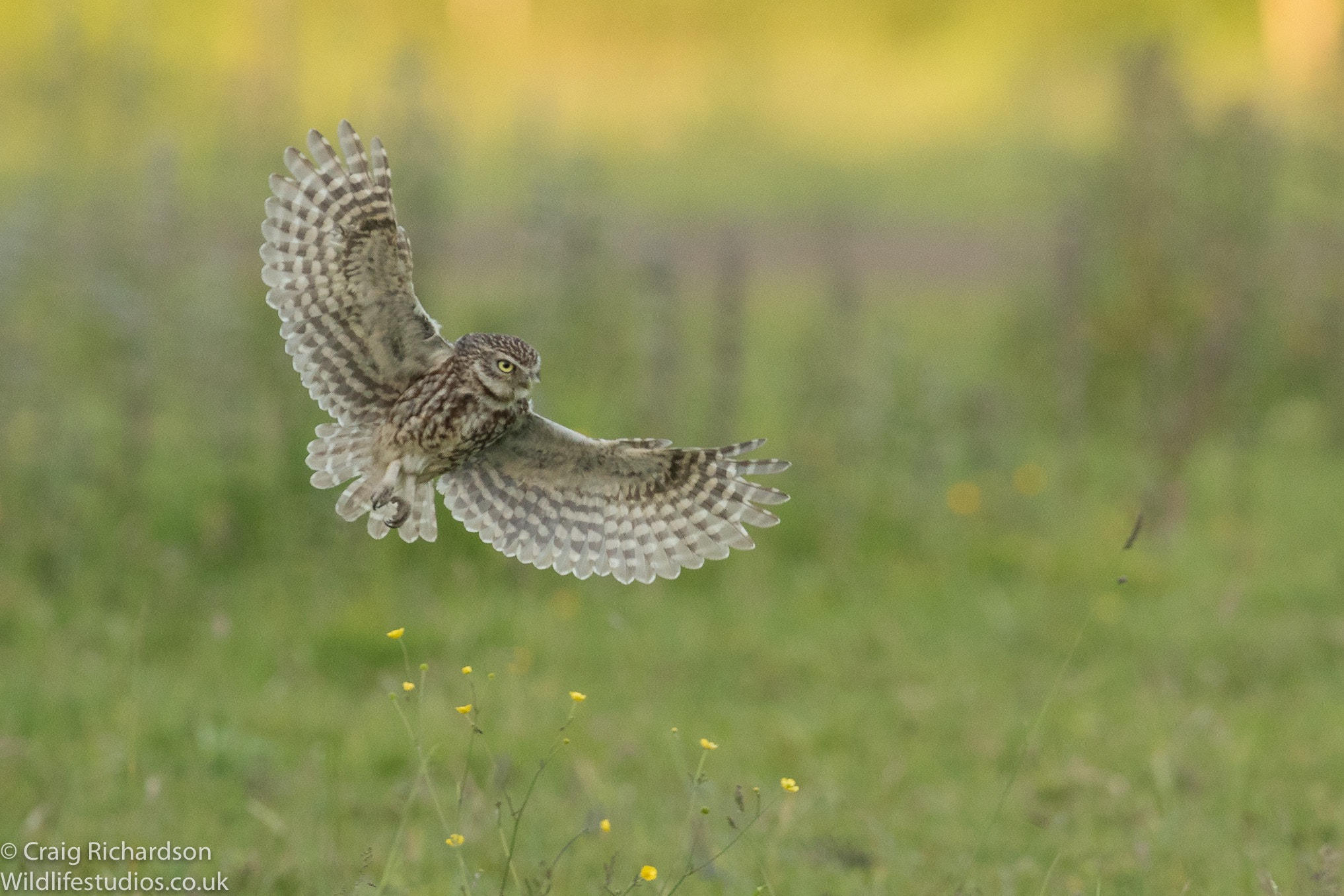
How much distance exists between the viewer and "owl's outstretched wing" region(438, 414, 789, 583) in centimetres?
342

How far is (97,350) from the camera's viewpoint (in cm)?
1020

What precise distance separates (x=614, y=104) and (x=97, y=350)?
23.4m

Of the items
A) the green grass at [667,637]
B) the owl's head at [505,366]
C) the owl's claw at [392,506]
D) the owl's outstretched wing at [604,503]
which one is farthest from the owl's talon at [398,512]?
the green grass at [667,637]

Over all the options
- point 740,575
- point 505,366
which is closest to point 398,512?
point 505,366

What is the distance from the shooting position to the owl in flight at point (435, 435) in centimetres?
313

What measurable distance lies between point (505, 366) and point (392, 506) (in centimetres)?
44

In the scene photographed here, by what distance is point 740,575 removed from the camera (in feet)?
26.6

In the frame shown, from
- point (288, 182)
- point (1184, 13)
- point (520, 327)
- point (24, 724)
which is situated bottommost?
point (24, 724)

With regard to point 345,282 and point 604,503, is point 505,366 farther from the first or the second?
point 604,503

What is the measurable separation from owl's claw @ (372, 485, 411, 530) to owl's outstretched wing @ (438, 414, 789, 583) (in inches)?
7.5

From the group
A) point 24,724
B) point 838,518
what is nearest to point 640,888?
point 24,724

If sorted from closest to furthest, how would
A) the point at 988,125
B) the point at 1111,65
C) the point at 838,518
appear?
the point at 838,518, the point at 1111,65, the point at 988,125

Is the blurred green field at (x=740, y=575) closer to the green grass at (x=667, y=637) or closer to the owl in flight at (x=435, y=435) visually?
the green grass at (x=667, y=637)

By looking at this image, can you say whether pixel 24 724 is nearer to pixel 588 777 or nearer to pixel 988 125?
pixel 588 777
